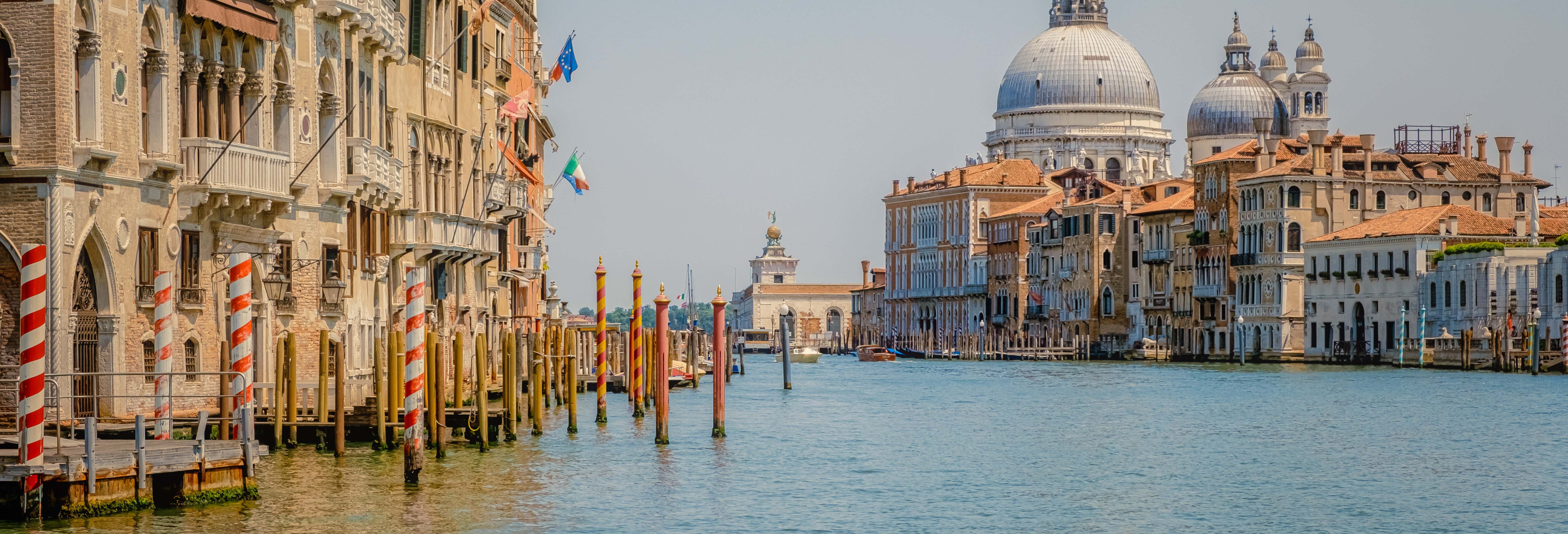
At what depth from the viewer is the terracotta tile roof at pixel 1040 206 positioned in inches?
4350

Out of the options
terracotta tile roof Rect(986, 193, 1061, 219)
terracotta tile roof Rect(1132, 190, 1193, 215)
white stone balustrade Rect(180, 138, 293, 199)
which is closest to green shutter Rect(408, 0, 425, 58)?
white stone balustrade Rect(180, 138, 293, 199)

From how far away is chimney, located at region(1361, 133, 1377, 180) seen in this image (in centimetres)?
8138

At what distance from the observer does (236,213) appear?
23594 mm

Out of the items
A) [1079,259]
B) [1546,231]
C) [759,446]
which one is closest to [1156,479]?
[759,446]

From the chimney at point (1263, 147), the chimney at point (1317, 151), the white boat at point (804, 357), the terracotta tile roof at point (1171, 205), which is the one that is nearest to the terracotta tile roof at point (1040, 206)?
the terracotta tile roof at point (1171, 205)

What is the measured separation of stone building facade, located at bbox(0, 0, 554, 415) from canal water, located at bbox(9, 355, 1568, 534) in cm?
203

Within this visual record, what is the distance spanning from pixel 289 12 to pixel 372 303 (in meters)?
5.52

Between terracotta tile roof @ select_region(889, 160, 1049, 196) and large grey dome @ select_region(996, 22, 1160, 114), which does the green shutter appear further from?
large grey dome @ select_region(996, 22, 1160, 114)

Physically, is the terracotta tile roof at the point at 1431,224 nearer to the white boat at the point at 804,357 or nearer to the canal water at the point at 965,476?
the white boat at the point at 804,357

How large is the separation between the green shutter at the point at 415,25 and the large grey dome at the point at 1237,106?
9299cm

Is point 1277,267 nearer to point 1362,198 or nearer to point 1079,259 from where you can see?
point 1362,198

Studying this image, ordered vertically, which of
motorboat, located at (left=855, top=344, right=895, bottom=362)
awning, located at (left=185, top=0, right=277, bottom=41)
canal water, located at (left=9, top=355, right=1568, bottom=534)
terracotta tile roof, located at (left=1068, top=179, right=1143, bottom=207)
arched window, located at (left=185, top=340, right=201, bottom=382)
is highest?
terracotta tile roof, located at (left=1068, top=179, right=1143, bottom=207)

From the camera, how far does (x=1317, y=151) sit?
268 ft

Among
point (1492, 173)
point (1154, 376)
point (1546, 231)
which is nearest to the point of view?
point (1154, 376)
